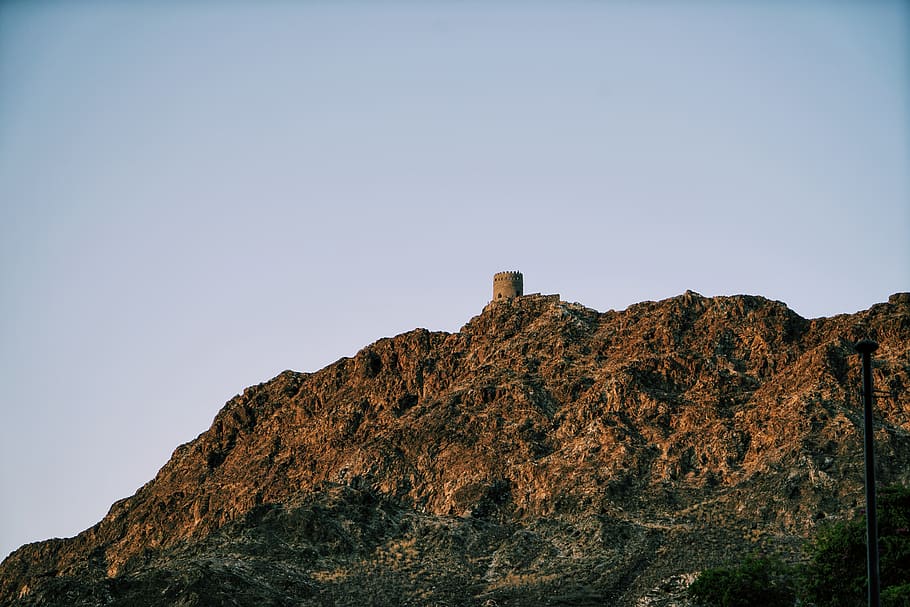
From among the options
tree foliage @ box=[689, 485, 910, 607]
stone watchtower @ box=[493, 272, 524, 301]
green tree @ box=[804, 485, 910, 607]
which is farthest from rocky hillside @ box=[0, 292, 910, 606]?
green tree @ box=[804, 485, 910, 607]

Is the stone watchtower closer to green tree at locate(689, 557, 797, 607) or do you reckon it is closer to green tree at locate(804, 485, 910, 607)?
green tree at locate(689, 557, 797, 607)

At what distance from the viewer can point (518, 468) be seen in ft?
458

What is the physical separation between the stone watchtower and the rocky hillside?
5.69 metres

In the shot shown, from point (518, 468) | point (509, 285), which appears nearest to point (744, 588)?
point (518, 468)

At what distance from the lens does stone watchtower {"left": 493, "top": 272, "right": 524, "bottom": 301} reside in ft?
565

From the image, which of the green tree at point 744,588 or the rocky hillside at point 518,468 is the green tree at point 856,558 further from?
the rocky hillside at point 518,468

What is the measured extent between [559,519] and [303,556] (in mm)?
22843

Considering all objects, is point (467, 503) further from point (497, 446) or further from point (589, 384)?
point (589, 384)

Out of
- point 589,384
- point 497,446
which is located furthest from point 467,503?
point 589,384

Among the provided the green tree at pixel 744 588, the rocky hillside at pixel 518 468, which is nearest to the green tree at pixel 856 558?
the green tree at pixel 744 588

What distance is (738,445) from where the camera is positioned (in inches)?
5364

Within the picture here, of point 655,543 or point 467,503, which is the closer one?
point 655,543

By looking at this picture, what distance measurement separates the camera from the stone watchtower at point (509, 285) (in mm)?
172250

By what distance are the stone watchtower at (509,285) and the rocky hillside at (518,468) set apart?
5693mm
